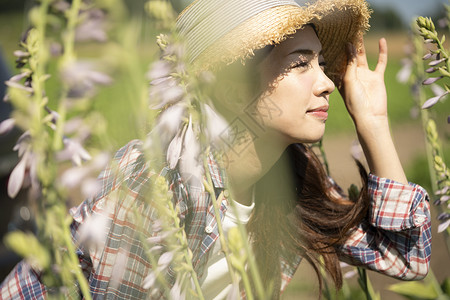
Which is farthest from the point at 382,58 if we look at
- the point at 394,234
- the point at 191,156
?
the point at 191,156

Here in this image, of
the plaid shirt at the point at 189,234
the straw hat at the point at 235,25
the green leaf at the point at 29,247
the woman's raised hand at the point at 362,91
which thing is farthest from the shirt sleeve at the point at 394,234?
the green leaf at the point at 29,247

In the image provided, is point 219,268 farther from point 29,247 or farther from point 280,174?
point 29,247

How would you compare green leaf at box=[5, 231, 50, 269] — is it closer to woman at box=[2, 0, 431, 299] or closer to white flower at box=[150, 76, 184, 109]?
white flower at box=[150, 76, 184, 109]

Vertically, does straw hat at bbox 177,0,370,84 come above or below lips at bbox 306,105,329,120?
above

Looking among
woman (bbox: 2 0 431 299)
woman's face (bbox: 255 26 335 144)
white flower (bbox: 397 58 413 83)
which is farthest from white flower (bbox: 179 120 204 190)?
white flower (bbox: 397 58 413 83)

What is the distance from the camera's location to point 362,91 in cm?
86

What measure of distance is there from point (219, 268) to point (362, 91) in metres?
0.43

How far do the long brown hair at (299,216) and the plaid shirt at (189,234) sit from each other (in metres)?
0.04

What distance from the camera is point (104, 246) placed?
67 centimetres

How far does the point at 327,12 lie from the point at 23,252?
→ 2.04ft

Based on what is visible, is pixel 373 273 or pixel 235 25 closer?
pixel 235 25

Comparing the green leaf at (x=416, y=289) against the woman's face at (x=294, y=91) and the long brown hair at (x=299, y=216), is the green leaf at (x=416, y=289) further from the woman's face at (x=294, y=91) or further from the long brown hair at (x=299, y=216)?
the woman's face at (x=294, y=91)

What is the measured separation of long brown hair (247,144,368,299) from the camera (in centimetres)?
92

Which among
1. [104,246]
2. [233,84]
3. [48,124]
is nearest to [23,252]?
[48,124]
